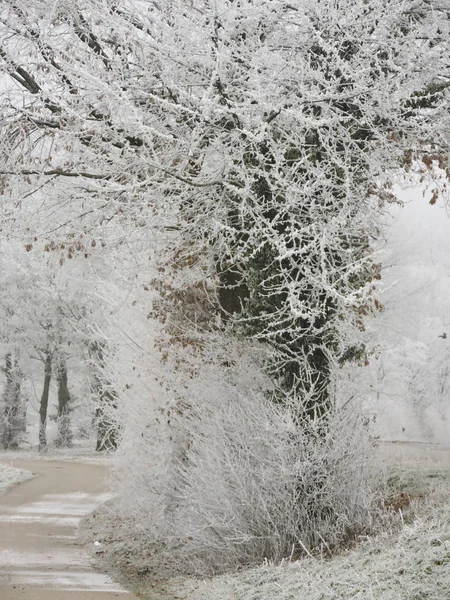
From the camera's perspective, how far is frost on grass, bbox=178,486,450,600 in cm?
632

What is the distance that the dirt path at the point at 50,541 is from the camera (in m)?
9.13

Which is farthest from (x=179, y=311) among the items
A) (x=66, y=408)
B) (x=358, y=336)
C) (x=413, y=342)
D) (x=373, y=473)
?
(x=413, y=342)

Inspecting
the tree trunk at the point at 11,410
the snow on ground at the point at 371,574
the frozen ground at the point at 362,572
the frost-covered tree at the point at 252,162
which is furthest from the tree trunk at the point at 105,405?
the snow on ground at the point at 371,574

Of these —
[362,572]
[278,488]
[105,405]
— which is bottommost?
[362,572]

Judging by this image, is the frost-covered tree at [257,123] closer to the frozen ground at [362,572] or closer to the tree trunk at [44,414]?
the frozen ground at [362,572]

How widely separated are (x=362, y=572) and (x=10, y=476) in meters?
17.4

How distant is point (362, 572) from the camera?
23.1ft

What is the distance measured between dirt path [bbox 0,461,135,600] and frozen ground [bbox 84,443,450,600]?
562mm

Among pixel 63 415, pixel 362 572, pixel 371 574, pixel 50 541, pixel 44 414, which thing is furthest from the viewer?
pixel 63 415

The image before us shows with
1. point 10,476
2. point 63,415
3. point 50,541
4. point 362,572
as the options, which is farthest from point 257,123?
point 63,415

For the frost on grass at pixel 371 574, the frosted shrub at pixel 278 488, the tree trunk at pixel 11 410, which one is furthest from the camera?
the tree trunk at pixel 11 410

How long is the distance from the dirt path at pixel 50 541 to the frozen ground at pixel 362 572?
1.84 feet

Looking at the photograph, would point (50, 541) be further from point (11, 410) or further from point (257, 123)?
point (11, 410)

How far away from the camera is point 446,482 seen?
11.4 meters
